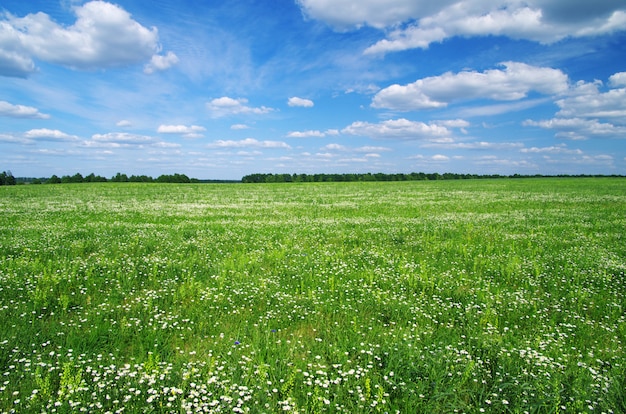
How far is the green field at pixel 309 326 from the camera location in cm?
438

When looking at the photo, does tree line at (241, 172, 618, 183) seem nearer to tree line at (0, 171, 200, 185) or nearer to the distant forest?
the distant forest

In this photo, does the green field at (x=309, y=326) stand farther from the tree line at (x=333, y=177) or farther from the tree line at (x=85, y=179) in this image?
the tree line at (x=333, y=177)

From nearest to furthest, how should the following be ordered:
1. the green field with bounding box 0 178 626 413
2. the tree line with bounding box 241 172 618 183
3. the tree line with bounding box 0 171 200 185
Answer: the green field with bounding box 0 178 626 413
the tree line with bounding box 0 171 200 185
the tree line with bounding box 241 172 618 183

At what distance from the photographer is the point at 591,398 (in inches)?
174

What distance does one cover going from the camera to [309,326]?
6484 millimetres

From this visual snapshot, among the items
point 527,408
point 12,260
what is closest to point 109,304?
point 12,260

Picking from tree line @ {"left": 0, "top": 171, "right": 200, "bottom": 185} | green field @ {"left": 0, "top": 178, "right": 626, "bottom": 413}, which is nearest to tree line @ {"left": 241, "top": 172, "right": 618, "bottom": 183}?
tree line @ {"left": 0, "top": 171, "right": 200, "bottom": 185}

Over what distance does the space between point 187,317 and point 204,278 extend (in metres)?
2.27

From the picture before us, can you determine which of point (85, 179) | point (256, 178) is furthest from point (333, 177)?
point (85, 179)

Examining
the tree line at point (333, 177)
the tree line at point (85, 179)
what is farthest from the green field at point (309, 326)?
the tree line at point (333, 177)

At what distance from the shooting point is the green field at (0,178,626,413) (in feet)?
14.4

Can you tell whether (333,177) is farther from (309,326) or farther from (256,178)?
(309,326)

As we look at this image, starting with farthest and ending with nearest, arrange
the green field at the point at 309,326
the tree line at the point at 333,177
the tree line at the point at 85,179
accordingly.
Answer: the tree line at the point at 333,177 → the tree line at the point at 85,179 → the green field at the point at 309,326

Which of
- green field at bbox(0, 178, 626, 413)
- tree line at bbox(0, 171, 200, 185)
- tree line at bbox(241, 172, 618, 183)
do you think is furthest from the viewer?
tree line at bbox(241, 172, 618, 183)
